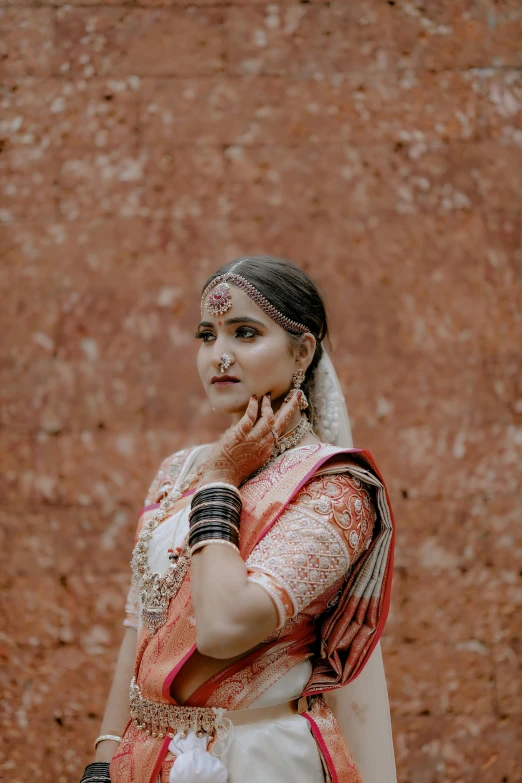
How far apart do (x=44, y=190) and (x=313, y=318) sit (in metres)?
1.58

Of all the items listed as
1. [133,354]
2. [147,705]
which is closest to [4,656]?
[133,354]

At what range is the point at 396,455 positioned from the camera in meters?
2.74

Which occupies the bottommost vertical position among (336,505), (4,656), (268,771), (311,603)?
(4,656)

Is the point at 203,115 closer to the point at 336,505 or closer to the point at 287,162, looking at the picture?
the point at 287,162

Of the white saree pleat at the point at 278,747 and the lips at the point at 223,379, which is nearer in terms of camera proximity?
the white saree pleat at the point at 278,747

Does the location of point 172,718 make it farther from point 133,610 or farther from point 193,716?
point 133,610

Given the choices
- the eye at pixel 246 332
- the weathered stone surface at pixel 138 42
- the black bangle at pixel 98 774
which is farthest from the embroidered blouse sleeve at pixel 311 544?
the weathered stone surface at pixel 138 42

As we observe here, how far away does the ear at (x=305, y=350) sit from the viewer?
1.71m

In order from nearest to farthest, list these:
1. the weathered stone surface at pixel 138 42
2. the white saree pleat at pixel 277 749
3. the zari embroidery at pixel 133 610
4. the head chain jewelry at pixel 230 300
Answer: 1. the white saree pleat at pixel 277 749
2. the head chain jewelry at pixel 230 300
3. the zari embroidery at pixel 133 610
4. the weathered stone surface at pixel 138 42

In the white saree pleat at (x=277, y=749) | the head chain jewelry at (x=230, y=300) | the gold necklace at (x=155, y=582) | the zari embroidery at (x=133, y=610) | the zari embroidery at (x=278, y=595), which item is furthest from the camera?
the zari embroidery at (x=133, y=610)

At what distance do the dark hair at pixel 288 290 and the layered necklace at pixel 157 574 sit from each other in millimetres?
218

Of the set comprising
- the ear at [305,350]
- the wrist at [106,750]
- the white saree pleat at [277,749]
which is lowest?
the wrist at [106,750]

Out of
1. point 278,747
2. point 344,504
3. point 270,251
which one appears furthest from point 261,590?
point 270,251

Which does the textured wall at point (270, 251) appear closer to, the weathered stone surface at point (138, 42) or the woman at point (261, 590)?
the weathered stone surface at point (138, 42)
